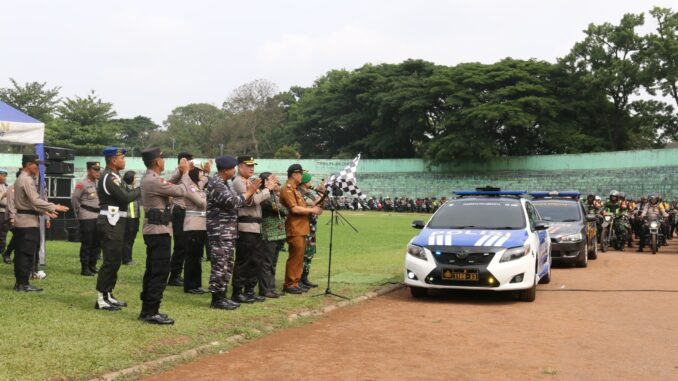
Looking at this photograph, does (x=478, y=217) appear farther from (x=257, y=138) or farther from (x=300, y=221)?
(x=257, y=138)

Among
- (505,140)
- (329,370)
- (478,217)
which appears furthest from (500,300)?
(505,140)

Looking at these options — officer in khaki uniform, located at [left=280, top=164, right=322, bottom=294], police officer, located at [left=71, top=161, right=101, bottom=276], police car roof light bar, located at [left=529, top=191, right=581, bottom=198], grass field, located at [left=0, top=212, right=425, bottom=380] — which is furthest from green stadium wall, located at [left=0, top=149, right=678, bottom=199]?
police officer, located at [left=71, top=161, right=101, bottom=276]

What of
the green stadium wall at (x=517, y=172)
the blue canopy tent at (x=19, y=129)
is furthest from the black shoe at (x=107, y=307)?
the green stadium wall at (x=517, y=172)

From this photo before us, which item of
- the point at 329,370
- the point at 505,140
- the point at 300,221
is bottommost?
the point at 329,370

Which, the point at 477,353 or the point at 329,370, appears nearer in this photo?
the point at 329,370

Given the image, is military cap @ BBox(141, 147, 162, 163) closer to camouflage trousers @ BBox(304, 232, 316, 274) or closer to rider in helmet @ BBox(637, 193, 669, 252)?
camouflage trousers @ BBox(304, 232, 316, 274)

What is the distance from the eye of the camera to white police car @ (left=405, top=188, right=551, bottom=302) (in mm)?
9328

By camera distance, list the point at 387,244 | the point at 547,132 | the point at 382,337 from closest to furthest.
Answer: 1. the point at 382,337
2. the point at 387,244
3. the point at 547,132

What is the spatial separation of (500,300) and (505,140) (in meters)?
48.5

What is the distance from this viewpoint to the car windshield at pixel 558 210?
15.8 m

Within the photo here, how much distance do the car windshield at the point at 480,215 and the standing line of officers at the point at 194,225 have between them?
2050 mm

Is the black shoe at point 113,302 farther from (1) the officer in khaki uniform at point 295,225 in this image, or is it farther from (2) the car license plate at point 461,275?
(2) the car license plate at point 461,275

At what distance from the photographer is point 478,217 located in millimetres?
10672

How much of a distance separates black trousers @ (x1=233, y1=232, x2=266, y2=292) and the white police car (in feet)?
7.59
